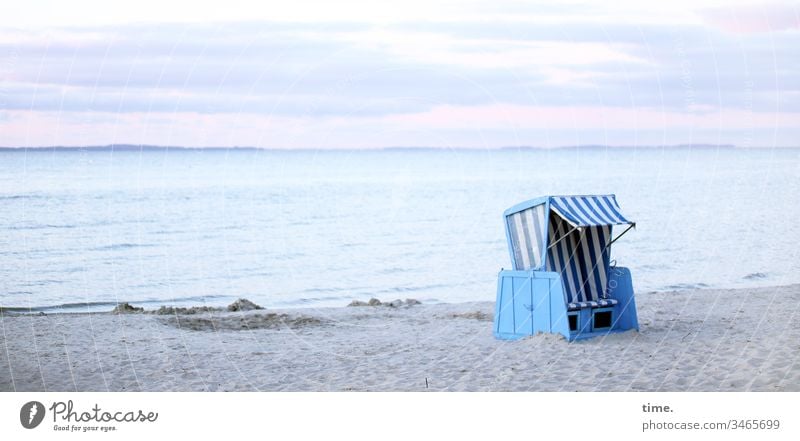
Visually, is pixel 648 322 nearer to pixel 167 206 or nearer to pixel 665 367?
pixel 665 367

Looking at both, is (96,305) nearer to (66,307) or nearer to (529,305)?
(66,307)

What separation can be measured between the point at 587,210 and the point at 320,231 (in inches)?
1180

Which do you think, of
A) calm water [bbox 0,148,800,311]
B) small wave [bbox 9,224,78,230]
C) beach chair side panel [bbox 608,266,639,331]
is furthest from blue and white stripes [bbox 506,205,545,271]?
small wave [bbox 9,224,78,230]

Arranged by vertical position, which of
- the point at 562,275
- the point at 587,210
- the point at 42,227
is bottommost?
the point at 562,275

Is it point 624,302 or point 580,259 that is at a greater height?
point 580,259

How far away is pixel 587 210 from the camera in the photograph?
11.9 meters

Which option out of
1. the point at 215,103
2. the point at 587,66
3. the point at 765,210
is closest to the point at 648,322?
the point at 765,210

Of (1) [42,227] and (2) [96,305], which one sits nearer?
(2) [96,305]

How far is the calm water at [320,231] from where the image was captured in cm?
2414

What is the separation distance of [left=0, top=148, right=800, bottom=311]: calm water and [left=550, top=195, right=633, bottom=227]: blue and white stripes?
8944 mm
